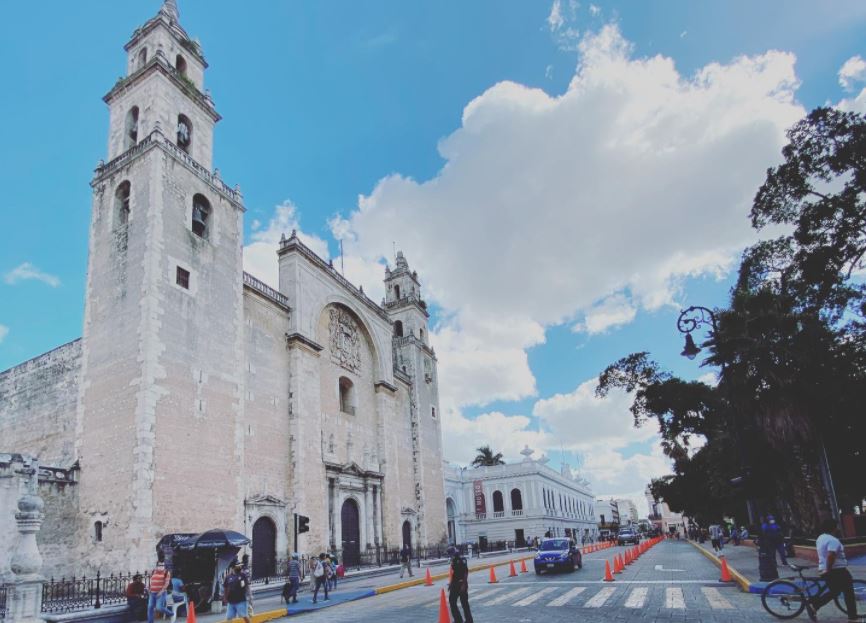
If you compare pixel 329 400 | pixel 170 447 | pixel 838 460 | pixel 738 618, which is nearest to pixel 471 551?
pixel 329 400

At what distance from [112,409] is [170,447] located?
2.50m

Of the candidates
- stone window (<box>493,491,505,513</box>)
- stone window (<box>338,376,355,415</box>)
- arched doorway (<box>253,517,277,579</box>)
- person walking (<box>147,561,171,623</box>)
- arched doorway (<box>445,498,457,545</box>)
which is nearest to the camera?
person walking (<box>147,561,171,623</box>)

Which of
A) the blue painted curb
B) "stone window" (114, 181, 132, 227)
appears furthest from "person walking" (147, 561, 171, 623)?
"stone window" (114, 181, 132, 227)

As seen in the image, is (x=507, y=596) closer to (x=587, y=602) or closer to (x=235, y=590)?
(x=587, y=602)

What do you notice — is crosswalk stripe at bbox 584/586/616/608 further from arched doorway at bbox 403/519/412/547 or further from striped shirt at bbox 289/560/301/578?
arched doorway at bbox 403/519/412/547

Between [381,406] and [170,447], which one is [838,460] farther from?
[170,447]

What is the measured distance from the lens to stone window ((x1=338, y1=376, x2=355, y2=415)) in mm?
35188

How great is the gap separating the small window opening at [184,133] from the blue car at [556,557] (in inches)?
928

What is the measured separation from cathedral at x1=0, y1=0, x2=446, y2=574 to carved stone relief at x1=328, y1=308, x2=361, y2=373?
0.48ft

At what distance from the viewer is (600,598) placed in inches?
539

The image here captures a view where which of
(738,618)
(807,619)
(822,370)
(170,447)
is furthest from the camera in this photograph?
(822,370)

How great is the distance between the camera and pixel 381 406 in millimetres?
37969

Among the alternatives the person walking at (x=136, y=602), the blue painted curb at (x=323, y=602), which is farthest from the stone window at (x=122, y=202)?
the blue painted curb at (x=323, y=602)

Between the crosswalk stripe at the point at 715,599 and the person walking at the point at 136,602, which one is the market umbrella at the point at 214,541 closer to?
the person walking at the point at 136,602
